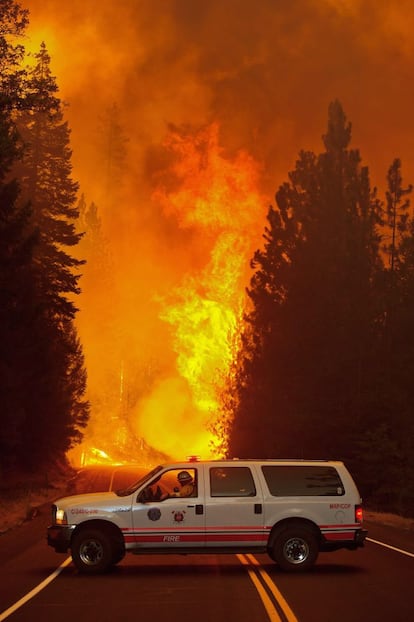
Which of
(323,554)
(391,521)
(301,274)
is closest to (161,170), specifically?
(301,274)

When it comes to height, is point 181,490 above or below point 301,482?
below

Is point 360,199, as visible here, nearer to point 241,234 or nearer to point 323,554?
point 241,234

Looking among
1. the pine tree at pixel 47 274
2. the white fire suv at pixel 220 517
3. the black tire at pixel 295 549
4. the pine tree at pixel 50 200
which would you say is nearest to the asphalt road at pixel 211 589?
the black tire at pixel 295 549

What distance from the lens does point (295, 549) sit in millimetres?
16031

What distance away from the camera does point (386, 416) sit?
50.1 m

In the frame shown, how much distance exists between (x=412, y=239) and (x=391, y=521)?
132 ft

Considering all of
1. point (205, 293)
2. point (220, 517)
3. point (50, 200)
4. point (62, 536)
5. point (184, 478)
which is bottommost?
point (62, 536)

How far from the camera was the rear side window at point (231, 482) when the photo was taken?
16.2 meters

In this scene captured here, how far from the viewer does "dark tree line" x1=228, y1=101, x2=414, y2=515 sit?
173 feet

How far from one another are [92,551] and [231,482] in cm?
290

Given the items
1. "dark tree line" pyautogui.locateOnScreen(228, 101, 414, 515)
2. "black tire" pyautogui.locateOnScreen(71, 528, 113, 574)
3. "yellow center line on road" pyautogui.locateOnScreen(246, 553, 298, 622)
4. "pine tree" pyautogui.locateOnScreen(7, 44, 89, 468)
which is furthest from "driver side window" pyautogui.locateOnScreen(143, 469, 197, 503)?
"dark tree line" pyautogui.locateOnScreen(228, 101, 414, 515)

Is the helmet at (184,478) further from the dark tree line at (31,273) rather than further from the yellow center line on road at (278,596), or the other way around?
the dark tree line at (31,273)

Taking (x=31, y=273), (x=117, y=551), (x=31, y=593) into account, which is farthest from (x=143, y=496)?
(x=31, y=273)

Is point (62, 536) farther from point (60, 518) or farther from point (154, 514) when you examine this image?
point (154, 514)
